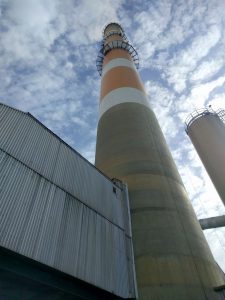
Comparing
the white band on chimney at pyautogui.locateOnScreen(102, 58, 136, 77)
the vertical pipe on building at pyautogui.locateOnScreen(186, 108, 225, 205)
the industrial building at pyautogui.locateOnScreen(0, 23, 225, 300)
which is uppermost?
the white band on chimney at pyautogui.locateOnScreen(102, 58, 136, 77)

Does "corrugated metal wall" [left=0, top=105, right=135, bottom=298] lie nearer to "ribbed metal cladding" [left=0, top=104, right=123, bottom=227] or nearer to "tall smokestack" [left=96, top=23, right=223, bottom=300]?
"ribbed metal cladding" [left=0, top=104, right=123, bottom=227]

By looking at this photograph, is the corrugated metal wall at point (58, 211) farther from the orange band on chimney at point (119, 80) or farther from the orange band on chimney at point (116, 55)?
the orange band on chimney at point (116, 55)

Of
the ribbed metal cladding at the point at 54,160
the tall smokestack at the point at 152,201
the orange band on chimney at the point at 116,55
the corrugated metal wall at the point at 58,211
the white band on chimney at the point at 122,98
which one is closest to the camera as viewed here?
the corrugated metal wall at the point at 58,211

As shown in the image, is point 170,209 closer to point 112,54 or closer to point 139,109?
point 139,109

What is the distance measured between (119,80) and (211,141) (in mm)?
8596

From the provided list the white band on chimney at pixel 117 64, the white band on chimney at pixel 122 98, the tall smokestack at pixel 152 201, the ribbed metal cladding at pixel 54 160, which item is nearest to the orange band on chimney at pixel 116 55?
the white band on chimney at pixel 117 64

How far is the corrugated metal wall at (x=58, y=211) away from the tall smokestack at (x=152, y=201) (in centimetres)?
83

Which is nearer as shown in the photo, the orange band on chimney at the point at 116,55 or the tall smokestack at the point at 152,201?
the tall smokestack at the point at 152,201

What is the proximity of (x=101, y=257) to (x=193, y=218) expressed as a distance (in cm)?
558

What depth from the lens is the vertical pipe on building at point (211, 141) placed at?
19281 mm

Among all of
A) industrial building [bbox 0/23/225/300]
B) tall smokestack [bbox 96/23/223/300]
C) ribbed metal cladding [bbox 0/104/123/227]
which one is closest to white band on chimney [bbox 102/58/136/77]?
tall smokestack [bbox 96/23/223/300]

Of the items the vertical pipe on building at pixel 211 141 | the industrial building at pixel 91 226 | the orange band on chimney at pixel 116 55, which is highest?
the orange band on chimney at pixel 116 55

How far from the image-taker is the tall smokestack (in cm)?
935

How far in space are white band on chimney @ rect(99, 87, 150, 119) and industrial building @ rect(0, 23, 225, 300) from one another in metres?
4.59
